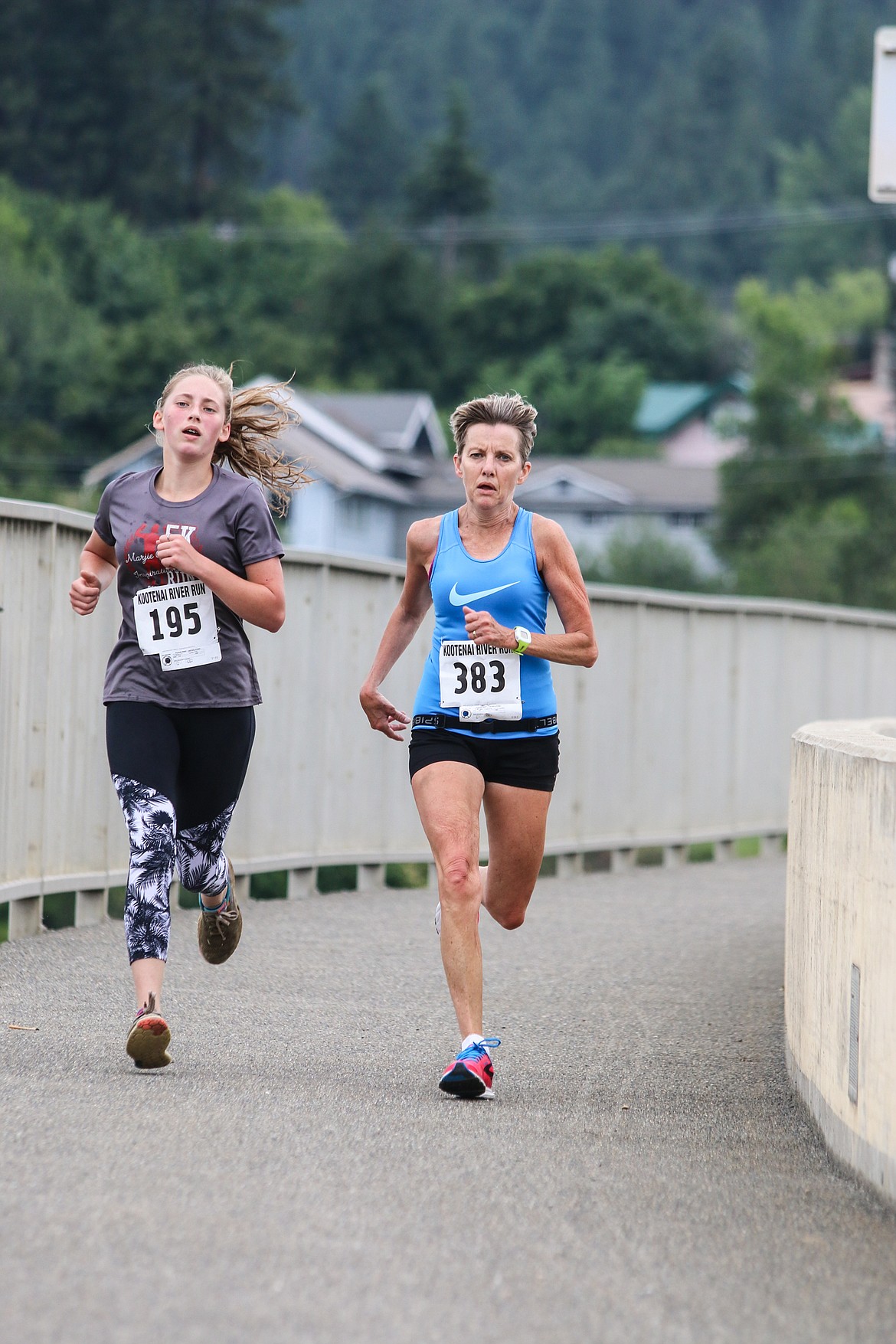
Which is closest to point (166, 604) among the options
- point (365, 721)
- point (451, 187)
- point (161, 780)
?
point (161, 780)

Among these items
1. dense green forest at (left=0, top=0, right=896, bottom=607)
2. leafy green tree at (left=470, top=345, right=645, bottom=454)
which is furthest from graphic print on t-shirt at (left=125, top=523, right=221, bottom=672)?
leafy green tree at (left=470, top=345, right=645, bottom=454)

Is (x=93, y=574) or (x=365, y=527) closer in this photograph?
(x=93, y=574)

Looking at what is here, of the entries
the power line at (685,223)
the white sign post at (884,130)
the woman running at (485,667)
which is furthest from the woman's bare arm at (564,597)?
the power line at (685,223)

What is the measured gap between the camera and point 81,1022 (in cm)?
714

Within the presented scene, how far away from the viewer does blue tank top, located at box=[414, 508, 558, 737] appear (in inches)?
258

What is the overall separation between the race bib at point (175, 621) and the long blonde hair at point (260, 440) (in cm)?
56

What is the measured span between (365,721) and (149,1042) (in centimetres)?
575

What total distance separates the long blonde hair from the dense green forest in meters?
47.1

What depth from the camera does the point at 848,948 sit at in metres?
5.71

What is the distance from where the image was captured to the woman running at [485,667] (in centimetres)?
645

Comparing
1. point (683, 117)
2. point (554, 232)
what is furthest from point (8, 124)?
point (683, 117)

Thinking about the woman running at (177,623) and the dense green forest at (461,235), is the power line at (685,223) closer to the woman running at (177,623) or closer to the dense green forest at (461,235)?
the dense green forest at (461,235)

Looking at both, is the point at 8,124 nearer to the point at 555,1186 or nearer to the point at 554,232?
the point at 554,232

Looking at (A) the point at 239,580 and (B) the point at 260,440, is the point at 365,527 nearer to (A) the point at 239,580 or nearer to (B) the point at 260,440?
(B) the point at 260,440
